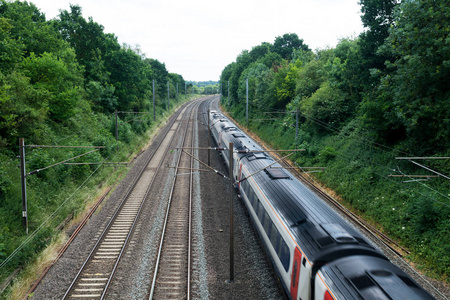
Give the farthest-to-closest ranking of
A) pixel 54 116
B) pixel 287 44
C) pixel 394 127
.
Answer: pixel 287 44, pixel 54 116, pixel 394 127

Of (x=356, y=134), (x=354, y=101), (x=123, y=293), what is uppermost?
(x=354, y=101)

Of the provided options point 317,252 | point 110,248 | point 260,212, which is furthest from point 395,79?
point 110,248

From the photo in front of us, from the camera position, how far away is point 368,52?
20109mm

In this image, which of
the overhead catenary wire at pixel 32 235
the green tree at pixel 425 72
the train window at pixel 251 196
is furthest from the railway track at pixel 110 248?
the green tree at pixel 425 72

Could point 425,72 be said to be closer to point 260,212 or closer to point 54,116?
point 260,212

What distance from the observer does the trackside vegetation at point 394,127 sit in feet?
42.9

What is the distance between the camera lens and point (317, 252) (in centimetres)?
809

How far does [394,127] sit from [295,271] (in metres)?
12.8

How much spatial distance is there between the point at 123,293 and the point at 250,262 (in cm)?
529

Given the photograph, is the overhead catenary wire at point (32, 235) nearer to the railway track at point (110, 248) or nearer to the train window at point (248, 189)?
the railway track at point (110, 248)

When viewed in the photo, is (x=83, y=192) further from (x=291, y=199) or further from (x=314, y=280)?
(x=314, y=280)

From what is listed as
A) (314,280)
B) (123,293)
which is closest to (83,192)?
(123,293)

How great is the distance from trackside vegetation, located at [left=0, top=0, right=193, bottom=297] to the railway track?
7.73ft

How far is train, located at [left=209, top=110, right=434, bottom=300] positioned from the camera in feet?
21.5
